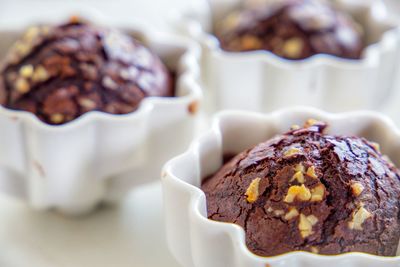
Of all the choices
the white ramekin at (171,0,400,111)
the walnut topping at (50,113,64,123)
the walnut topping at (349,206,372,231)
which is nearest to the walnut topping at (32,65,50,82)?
the walnut topping at (50,113,64,123)

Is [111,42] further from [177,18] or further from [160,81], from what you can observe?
[177,18]

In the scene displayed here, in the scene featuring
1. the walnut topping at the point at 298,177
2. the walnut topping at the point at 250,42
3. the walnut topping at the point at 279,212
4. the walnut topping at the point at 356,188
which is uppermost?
the walnut topping at the point at 250,42

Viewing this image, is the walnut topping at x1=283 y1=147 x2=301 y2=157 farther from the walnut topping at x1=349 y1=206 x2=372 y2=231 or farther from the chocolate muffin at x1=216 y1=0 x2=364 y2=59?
the chocolate muffin at x1=216 y1=0 x2=364 y2=59

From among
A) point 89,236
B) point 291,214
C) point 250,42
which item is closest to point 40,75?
point 89,236

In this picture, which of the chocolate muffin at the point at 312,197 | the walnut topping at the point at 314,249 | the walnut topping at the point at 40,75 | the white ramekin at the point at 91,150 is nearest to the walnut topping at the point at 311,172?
the chocolate muffin at the point at 312,197

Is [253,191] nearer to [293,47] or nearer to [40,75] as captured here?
[40,75]

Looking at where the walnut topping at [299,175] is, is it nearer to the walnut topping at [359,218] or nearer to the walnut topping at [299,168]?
the walnut topping at [299,168]
